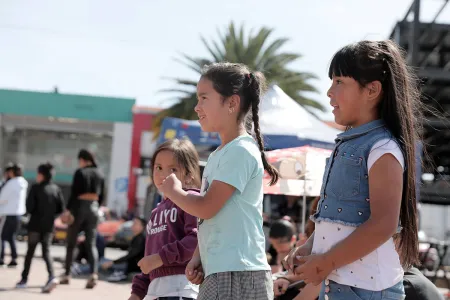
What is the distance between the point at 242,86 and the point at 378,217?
98 centimetres

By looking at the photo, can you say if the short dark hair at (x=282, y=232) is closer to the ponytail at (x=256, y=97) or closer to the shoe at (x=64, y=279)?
the ponytail at (x=256, y=97)

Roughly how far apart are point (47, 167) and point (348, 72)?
8.27 metres

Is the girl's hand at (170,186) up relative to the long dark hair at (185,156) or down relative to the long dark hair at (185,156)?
down

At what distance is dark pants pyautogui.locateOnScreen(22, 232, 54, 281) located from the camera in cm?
913

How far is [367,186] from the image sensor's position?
86.4 inches

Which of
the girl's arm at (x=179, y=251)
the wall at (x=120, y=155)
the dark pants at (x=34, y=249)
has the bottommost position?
the dark pants at (x=34, y=249)

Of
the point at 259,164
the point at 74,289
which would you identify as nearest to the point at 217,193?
the point at 259,164

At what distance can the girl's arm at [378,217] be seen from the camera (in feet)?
6.92

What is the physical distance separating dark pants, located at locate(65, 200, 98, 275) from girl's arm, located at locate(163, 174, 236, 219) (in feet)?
23.3

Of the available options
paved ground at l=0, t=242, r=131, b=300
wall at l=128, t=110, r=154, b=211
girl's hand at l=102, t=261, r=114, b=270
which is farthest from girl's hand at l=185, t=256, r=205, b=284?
wall at l=128, t=110, r=154, b=211

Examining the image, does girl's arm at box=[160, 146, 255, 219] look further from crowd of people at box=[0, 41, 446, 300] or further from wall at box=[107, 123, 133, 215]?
wall at box=[107, 123, 133, 215]

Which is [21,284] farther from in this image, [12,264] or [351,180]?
[351,180]

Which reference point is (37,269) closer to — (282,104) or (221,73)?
(282,104)

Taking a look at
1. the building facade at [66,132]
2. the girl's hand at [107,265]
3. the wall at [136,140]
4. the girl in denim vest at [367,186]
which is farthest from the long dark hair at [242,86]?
the wall at [136,140]
